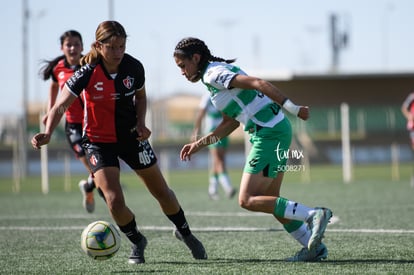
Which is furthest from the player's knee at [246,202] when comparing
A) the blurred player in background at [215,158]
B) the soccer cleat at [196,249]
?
the blurred player in background at [215,158]

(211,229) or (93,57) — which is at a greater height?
(93,57)

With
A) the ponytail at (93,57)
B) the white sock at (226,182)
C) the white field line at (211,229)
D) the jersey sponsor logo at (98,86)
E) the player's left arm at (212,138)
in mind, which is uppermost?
the ponytail at (93,57)

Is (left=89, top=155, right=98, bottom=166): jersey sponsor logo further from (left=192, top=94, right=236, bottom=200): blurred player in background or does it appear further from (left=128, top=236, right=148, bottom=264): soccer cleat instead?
(left=192, top=94, right=236, bottom=200): blurred player in background

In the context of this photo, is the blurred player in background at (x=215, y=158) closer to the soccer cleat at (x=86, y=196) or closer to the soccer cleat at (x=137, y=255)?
the soccer cleat at (x=86, y=196)

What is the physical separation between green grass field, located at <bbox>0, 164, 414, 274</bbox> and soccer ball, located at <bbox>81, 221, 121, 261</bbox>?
0.13m

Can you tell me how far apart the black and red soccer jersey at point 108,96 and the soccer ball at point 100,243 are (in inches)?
32.4

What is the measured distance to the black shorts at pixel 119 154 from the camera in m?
6.84

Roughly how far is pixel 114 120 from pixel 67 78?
3.36m

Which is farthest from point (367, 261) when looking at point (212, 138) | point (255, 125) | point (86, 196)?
point (86, 196)

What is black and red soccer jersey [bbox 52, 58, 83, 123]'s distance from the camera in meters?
10.1

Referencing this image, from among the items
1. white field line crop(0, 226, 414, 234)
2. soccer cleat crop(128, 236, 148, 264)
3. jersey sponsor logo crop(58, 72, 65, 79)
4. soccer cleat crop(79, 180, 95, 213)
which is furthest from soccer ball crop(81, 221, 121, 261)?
soccer cleat crop(79, 180, 95, 213)

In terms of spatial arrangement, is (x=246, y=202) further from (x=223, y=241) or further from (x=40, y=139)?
(x=223, y=241)

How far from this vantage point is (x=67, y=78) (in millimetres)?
10016

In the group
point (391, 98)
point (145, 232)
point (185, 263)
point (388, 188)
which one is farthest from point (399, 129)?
point (185, 263)
